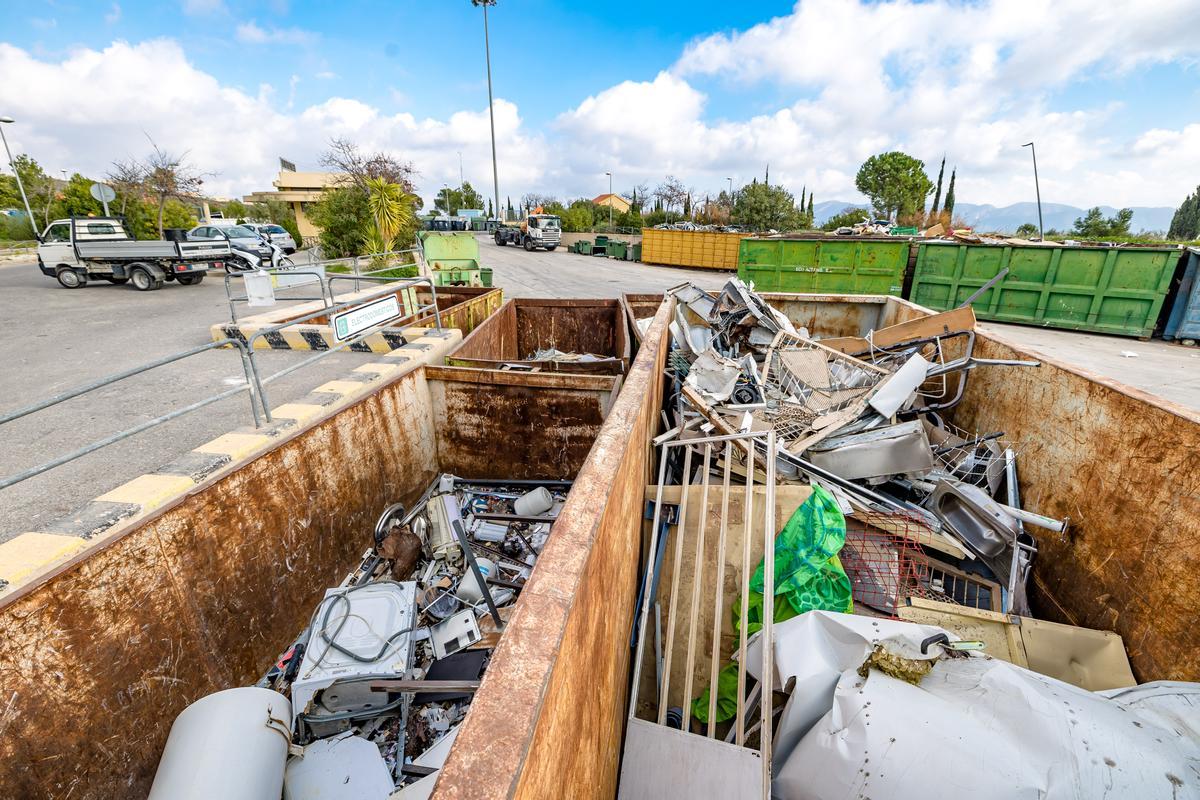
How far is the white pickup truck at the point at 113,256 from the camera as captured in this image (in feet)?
37.6

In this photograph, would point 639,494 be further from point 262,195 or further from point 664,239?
point 262,195

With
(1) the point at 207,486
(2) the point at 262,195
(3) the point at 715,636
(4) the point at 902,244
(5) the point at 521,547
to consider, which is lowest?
(5) the point at 521,547

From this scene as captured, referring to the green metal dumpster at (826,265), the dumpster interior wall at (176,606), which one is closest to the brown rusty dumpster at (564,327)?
the dumpster interior wall at (176,606)

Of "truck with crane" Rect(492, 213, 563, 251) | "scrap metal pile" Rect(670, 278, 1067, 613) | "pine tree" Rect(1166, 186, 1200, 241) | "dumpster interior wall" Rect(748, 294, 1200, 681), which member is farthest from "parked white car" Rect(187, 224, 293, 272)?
"pine tree" Rect(1166, 186, 1200, 241)

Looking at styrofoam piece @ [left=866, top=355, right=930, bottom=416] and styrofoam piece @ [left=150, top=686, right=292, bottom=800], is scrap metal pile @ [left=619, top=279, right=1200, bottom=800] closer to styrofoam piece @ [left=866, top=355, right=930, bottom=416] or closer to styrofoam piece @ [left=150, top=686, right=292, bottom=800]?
styrofoam piece @ [left=866, top=355, right=930, bottom=416]

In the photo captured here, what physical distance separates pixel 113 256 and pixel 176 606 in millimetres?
13175

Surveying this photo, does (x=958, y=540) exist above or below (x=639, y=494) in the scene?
below

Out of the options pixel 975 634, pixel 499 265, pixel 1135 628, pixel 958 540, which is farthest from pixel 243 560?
pixel 499 265

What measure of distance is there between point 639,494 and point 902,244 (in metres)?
11.0

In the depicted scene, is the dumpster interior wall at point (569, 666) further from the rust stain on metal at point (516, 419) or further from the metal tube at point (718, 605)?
the rust stain on metal at point (516, 419)

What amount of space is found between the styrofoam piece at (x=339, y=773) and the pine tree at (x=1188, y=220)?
63.9 meters

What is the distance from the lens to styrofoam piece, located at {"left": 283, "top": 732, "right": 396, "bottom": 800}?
2.67m

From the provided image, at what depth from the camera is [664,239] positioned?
22.0 metres

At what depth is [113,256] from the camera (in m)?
11.4
